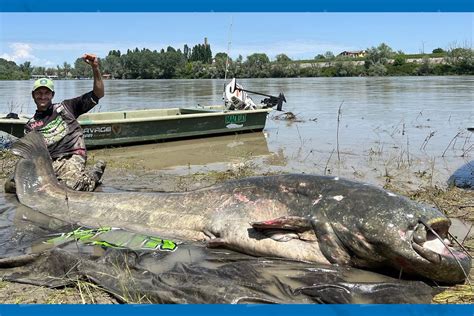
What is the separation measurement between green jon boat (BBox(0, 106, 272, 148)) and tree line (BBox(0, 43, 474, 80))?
48.7 metres

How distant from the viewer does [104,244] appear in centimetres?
459

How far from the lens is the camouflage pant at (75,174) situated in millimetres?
6816

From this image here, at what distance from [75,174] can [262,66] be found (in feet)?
217

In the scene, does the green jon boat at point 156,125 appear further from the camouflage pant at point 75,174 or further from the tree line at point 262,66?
the tree line at point 262,66

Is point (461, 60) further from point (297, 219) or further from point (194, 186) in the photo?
point (297, 219)

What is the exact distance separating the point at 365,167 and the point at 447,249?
5.54m

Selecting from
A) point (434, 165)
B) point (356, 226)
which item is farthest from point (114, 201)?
point (434, 165)

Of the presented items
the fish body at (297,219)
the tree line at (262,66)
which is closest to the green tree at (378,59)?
the tree line at (262,66)

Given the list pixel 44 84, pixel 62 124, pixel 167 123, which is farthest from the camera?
pixel 167 123

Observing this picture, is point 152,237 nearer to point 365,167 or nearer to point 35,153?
point 35,153

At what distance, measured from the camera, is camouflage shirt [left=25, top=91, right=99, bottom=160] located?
274 inches

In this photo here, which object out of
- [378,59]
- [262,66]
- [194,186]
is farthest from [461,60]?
[194,186]

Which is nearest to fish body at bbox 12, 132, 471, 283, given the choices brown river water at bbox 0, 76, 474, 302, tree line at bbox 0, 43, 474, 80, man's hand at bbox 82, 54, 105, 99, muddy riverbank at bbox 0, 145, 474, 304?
muddy riverbank at bbox 0, 145, 474, 304

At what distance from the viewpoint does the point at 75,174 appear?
6930mm
